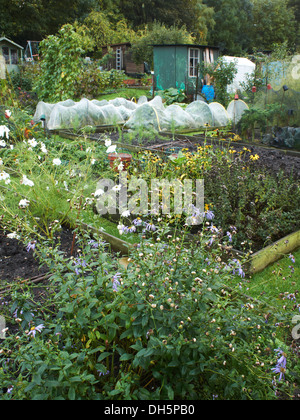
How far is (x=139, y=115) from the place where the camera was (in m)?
8.69

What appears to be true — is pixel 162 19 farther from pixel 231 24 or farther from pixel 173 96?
pixel 173 96

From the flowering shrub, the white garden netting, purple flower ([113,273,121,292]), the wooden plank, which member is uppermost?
the white garden netting

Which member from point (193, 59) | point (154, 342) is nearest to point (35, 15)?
point (193, 59)

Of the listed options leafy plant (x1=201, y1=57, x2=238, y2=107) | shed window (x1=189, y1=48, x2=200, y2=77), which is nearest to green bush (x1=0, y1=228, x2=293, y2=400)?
leafy plant (x1=201, y1=57, x2=238, y2=107)

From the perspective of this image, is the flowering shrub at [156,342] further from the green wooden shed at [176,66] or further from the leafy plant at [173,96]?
the green wooden shed at [176,66]

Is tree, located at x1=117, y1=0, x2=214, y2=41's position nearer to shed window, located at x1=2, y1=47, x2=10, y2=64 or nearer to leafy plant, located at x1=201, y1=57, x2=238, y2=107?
shed window, located at x1=2, y1=47, x2=10, y2=64

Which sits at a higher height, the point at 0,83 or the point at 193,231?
the point at 0,83

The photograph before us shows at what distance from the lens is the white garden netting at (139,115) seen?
8.59 metres

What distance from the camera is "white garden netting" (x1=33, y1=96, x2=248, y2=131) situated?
338 inches

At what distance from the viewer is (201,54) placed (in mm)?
17578
